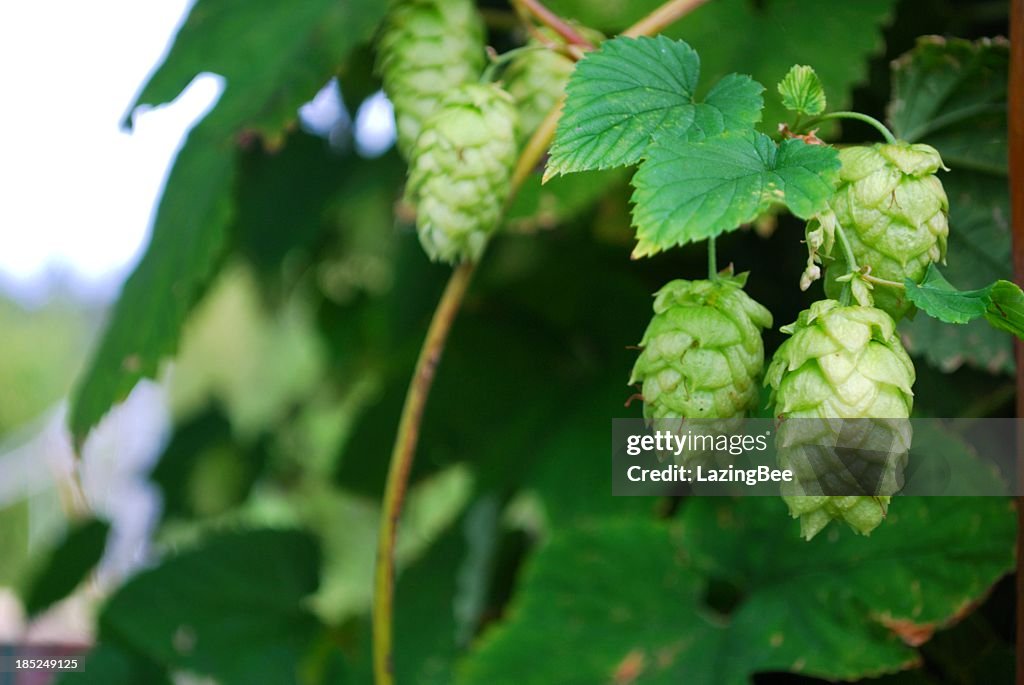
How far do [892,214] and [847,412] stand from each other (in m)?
0.11

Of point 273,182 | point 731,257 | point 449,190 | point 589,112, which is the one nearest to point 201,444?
point 273,182

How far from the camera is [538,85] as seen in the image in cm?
67

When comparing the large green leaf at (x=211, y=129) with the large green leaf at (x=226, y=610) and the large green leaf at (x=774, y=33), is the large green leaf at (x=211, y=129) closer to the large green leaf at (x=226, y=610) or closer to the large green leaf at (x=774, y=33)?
the large green leaf at (x=774, y=33)

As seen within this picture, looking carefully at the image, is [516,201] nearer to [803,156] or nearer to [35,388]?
[803,156]

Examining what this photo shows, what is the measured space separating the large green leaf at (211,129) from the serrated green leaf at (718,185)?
0.37 meters

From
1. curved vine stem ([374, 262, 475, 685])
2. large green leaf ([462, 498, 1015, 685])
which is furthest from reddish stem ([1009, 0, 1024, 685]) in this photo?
curved vine stem ([374, 262, 475, 685])

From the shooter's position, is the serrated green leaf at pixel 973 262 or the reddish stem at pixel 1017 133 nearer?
the reddish stem at pixel 1017 133

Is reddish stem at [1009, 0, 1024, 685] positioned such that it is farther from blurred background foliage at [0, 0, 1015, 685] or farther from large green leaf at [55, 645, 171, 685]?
large green leaf at [55, 645, 171, 685]

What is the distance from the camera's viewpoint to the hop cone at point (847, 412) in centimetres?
40

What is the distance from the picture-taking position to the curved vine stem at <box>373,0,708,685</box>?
0.62m

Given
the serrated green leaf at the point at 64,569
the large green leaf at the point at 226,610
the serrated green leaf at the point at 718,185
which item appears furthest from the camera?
the serrated green leaf at the point at 64,569

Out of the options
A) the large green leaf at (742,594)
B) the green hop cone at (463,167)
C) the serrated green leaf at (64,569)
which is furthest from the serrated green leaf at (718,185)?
the serrated green leaf at (64,569)

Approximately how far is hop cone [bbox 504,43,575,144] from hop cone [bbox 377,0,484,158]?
0.04 meters

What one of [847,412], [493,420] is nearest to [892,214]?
[847,412]
